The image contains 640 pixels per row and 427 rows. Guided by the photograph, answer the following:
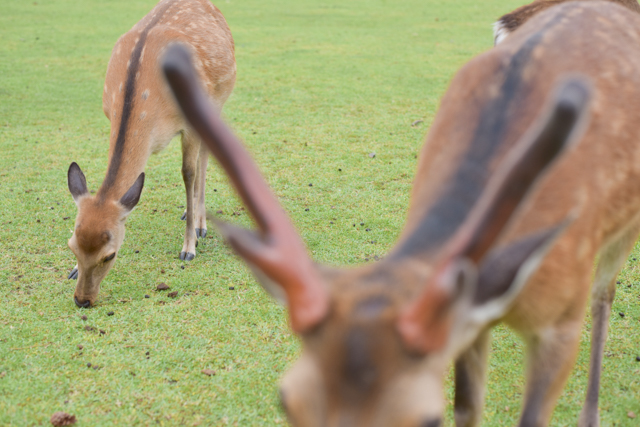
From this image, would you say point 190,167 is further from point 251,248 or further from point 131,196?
point 251,248

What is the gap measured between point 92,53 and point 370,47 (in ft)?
18.6

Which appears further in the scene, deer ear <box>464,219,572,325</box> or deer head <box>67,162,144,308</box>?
deer head <box>67,162,144,308</box>

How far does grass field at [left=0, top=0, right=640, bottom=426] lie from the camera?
133 inches

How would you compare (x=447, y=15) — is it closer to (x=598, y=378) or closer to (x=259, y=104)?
(x=259, y=104)

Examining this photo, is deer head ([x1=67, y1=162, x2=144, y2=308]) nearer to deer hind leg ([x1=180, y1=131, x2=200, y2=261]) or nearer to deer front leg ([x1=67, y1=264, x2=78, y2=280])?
deer front leg ([x1=67, y1=264, x2=78, y2=280])

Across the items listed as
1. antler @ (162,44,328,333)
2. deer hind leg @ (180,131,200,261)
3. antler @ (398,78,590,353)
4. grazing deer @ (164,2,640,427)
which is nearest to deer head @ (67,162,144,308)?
deer hind leg @ (180,131,200,261)

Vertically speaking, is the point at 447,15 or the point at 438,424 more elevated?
the point at 438,424

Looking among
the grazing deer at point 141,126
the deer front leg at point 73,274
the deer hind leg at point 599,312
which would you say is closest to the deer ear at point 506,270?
the deer hind leg at point 599,312

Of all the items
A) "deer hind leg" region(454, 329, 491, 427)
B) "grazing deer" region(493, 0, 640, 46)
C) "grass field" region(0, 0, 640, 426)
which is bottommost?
"grass field" region(0, 0, 640, 426)

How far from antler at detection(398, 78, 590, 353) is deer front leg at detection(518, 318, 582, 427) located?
2.80 feet

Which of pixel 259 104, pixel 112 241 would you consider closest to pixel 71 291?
pixel 112 241

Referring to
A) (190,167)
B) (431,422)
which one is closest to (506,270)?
(431,422)

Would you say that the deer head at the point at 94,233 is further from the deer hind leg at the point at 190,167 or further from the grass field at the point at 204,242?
the deer hind leg at the point at 190,167

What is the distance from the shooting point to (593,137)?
7.10 feet
